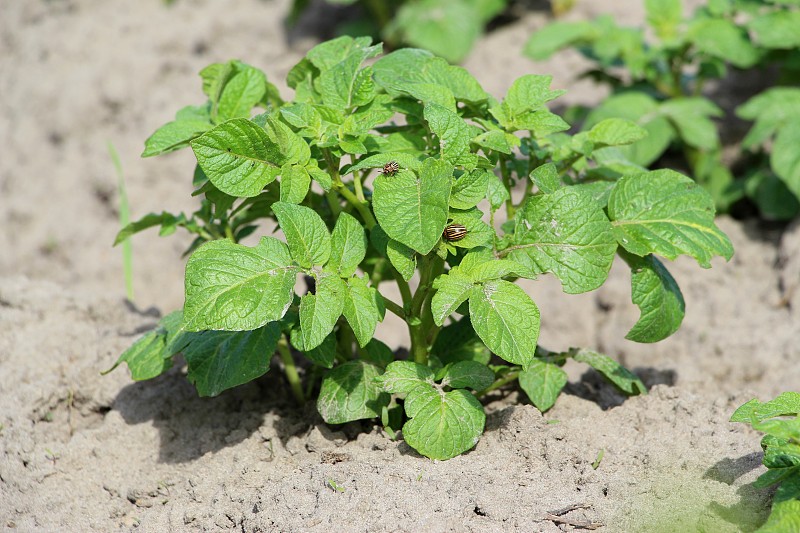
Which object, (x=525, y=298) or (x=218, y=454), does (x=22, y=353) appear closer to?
(x=218, y=454)

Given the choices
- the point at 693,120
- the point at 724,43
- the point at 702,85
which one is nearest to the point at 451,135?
the point at 693,120

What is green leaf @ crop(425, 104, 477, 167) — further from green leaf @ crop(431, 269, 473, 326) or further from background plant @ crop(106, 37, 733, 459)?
green leaf @ crop(431, 269, 473, 326)

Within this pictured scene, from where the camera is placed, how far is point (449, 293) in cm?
204

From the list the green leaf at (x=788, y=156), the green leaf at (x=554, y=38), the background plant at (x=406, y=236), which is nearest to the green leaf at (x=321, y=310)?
the background plant at (x=406, y=236)

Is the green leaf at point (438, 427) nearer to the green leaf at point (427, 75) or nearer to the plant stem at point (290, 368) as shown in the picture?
the plant stem at point (290, 368)

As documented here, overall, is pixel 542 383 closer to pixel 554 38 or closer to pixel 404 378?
pixel 404 378

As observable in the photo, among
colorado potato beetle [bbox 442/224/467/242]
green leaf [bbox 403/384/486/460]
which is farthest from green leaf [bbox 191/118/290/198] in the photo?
green leaf [bbox 403/384/486/460]

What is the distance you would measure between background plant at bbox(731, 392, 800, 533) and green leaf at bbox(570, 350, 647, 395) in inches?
21.5

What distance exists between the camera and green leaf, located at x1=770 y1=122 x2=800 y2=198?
3707 mm

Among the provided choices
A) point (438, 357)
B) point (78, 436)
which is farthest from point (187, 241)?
point (438, 357)

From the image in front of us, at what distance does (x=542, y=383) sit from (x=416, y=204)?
72 centimetres

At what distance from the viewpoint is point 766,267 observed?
391 centimetres

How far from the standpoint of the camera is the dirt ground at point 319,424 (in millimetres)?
2023

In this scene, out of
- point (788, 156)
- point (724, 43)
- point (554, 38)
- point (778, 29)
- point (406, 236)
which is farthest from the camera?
point (554, 38)
